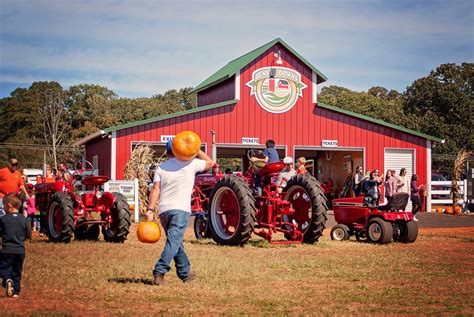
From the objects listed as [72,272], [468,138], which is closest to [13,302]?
[72,272]

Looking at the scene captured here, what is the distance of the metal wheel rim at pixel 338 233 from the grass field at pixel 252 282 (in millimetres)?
2498

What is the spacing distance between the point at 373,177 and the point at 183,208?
13076 millimetres

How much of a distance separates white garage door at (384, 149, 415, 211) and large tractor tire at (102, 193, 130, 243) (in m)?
17.8

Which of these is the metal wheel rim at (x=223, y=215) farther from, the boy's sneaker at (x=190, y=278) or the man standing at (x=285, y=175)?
the boy's sneaker at (x=190, y=278)

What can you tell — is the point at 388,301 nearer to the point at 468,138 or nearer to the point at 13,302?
the point at 13,302

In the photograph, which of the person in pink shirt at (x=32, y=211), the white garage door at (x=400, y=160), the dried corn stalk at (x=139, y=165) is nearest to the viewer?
the person in pink shirt at (x=32, y=211)

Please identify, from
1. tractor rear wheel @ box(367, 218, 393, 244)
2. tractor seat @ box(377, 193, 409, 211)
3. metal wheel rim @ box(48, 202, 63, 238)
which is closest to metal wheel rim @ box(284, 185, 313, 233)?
tractor rear wheel @ box(367, 218, 393, 244)

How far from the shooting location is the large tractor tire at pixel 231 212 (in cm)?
1203

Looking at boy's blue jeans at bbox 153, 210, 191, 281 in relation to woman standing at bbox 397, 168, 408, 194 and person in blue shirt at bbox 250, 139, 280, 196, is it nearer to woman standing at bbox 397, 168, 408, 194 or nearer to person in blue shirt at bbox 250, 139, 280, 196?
person in blue shirt at bbox 250, 139, 280, 196

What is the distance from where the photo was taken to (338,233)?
49.5 ft

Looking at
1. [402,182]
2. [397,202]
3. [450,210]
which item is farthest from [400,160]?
[397,202]

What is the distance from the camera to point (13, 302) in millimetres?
6875

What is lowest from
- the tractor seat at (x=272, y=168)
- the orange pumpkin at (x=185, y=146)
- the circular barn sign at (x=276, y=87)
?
the tractor seat at (x=272, y=168)

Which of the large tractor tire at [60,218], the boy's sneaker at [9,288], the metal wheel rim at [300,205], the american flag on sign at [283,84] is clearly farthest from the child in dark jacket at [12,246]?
the american flag on sign at [283,84]
